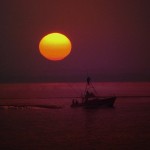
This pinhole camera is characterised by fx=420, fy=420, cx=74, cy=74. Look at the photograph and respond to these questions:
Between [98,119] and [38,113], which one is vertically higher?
[38,113]

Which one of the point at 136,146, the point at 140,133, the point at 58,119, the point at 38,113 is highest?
the point at 38,113

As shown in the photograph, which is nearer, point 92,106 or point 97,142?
point 97,142

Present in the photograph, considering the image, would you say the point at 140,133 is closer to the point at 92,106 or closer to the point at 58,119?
the point at 58,119

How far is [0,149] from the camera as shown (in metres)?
44.1

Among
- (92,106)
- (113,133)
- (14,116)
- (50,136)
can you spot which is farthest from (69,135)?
(92,106)

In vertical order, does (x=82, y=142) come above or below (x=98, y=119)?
below

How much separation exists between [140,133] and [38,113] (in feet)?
104

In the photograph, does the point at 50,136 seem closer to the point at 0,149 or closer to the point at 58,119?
the point at 0,149

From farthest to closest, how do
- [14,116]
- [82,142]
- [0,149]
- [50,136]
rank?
[14,116], [50,136], [82,142], [0,149]

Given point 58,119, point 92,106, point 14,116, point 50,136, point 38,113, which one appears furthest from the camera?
point 92,106

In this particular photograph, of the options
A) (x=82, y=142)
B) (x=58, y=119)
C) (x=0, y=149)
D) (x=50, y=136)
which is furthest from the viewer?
(x=58, y=119)

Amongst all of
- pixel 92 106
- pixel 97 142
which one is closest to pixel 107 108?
pixel 92 106

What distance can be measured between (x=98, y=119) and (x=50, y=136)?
22.2 metres

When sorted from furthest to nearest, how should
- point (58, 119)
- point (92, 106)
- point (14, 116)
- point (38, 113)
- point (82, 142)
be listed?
point (92, 106)
point (38, 113)
point (14, 116)
point (58, 119)
point (82, 142)
